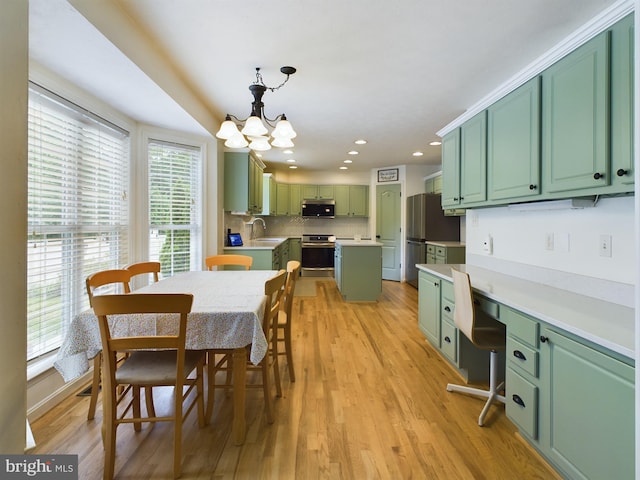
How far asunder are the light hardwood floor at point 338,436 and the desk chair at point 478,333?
0.08 meters

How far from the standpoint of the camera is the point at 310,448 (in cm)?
164

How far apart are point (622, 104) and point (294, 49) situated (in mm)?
1893

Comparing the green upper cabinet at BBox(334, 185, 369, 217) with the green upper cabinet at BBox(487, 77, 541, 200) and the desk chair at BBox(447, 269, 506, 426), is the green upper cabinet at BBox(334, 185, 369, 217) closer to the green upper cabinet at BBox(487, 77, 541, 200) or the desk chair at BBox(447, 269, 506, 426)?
the green upper cabinet at BBox(487, 77, 541, 200)

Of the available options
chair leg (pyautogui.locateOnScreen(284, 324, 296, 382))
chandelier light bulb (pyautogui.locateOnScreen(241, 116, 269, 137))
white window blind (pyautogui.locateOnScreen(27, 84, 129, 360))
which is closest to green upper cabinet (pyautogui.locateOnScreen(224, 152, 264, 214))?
white window blind (pyautogui.locateOnScreen(27, 84, 129, 360))

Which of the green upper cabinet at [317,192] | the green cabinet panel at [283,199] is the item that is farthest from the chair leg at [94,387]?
the green upper cabinet at [317,192]

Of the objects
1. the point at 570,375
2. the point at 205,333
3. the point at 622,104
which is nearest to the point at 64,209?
the point at 205,333

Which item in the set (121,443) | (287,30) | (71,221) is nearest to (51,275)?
(71,221)

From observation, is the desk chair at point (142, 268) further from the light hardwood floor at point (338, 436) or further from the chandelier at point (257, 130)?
the chandelier at point (257, 130)

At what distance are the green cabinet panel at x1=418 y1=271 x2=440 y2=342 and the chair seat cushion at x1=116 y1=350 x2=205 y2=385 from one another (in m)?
1.99

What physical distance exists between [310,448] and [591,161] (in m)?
2.12

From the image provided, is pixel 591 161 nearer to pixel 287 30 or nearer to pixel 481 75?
pixel 481 75

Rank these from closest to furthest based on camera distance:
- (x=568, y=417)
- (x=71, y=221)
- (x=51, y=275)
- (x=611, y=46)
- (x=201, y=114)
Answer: (x=568, y=417), (x=611, y=46), (x=51, y=275), (x=71, y=221), (x=201, y=114)

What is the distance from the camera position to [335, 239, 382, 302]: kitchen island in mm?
4738

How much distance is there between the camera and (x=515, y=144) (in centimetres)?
219
